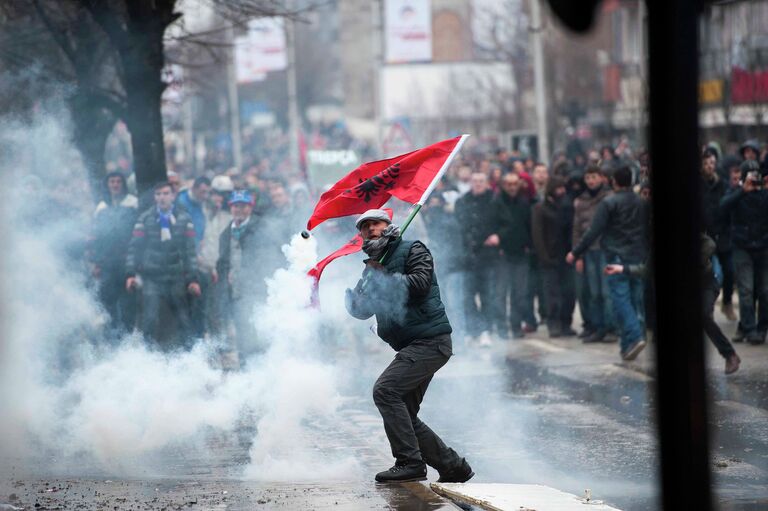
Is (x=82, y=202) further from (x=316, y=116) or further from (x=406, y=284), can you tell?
(x=316, y=116)

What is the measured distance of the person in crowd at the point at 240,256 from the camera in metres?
13.0

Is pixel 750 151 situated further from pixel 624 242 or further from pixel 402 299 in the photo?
pixel 402 299

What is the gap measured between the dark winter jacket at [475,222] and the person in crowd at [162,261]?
3.52 m

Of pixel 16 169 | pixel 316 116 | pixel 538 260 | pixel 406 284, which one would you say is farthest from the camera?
pixel 316 116

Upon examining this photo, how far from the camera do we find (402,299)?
7.89 metres

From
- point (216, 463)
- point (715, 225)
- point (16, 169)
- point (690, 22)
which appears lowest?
point (216, 463)

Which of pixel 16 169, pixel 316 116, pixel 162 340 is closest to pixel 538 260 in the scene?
pixel 162 340

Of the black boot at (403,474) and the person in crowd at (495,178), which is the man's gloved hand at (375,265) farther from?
the person in crowd at (495,178)

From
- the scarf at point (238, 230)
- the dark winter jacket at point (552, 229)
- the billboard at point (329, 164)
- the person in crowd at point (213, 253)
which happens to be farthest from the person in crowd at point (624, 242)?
the billboard at point (329, 164)

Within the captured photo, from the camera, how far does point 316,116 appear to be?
97125 millimetres

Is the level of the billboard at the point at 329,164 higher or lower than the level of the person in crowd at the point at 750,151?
lower

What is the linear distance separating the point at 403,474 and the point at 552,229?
7.85 metres

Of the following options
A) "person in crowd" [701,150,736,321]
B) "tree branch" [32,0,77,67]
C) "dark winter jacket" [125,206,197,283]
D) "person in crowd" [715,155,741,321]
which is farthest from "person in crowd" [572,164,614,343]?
"tree branch" [32,0,77,67]

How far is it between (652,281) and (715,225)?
1.09 metres
